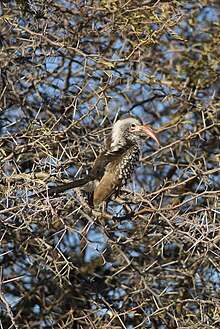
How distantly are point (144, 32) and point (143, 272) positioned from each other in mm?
1419

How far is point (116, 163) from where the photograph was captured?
4.85 metres

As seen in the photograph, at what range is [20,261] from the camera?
526 centimetres

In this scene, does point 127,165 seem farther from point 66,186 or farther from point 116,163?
point 66,186

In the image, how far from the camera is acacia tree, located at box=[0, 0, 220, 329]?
14.6 feet

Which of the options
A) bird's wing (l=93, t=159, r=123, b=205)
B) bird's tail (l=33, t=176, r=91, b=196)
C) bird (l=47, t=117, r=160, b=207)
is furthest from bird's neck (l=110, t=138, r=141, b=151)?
bird's tail (l=33, t=176, r=91, b=196)

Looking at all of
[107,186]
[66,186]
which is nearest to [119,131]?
[107,186]

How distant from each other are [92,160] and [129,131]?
36cm

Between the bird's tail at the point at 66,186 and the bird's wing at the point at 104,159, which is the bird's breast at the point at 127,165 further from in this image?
the bird's tail at the point at 66,186

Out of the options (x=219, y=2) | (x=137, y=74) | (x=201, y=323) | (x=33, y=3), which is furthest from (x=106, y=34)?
(x=201, y=323)

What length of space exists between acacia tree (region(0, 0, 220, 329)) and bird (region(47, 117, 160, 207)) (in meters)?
0.07

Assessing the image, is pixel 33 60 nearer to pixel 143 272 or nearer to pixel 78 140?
pixel 78 140

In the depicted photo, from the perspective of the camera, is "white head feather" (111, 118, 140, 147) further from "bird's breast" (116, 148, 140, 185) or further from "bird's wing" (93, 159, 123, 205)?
"bird's wing" (93, 159, 123, 205)

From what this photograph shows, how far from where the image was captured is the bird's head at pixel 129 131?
499cm

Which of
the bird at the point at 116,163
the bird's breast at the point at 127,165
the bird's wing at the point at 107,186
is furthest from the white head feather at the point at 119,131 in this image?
the bird's wing at the point at 107,186
